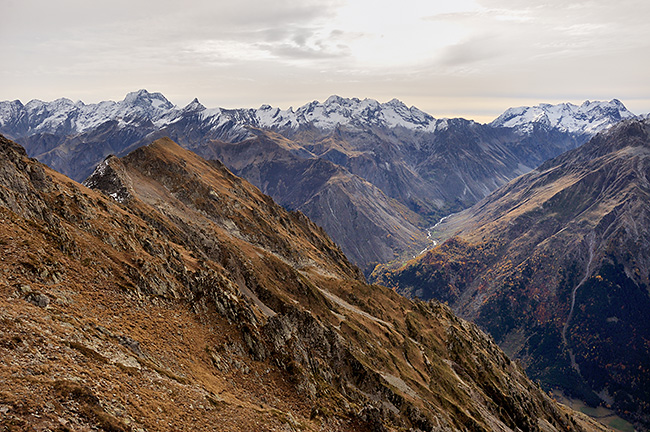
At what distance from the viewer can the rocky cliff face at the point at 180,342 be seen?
27.2 m

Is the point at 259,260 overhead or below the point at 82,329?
below

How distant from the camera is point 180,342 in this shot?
4194cm

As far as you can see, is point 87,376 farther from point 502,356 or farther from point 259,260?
point 502,356

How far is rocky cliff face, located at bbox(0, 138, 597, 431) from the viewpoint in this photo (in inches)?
1070

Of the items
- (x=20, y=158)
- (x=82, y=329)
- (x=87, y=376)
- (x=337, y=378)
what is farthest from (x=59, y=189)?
(x=337, y=378)

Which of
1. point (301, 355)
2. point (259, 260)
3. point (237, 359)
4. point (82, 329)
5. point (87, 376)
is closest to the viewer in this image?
point (87, 376)

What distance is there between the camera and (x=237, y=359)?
150ft

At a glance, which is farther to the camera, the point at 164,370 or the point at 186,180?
the point at 186,180

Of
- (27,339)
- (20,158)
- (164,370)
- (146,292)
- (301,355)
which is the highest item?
(20,158)

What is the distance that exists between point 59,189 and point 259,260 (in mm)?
50777

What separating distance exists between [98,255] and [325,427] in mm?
34354

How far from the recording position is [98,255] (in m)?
47.0

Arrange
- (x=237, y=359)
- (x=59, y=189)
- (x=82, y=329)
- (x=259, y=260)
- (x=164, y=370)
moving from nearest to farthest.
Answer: (x=82, y=329), (x=164, y=370), (x=237, y=359), (x=59, y=189), (x=259, y=260)

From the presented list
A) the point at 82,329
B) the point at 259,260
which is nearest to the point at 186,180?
the point at 259,260
